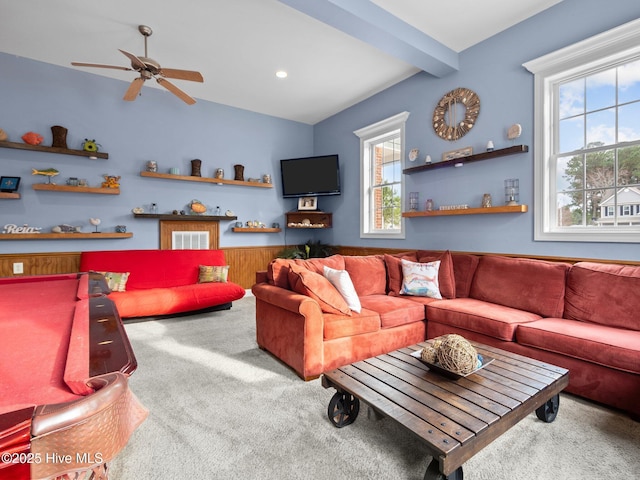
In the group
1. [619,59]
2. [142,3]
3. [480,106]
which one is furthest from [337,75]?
[619,59]

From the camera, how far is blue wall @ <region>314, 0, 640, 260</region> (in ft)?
9.46

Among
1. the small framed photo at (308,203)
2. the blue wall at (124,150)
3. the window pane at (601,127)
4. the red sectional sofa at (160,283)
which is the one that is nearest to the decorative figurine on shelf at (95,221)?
the blue wall at (124,150)

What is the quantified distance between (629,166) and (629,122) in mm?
374

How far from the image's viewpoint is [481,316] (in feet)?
8.54

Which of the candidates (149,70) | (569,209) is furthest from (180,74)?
(569,209)

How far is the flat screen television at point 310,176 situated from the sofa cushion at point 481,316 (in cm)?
309

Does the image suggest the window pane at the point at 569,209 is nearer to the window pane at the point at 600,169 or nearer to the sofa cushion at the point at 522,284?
the window pane at the point at 600,169

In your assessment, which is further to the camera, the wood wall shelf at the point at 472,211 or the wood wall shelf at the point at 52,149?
the wood wall shelf at the point at 52,149

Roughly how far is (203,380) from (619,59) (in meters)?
4.28

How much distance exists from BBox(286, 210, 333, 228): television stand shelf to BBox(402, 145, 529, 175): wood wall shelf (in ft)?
6.40

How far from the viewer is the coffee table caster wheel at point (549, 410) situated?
187 cm

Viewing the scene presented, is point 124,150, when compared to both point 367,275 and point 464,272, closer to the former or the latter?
point 367,275

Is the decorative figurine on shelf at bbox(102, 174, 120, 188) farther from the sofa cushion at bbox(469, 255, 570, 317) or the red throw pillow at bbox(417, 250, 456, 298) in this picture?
the sofa cushion at bbox(469, 255, 570, 317)

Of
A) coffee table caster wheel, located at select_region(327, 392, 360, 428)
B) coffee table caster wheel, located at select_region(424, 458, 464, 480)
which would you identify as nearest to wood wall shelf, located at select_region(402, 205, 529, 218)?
coffee table caster wheel, located at select_region(327, 392, 360, 428)
